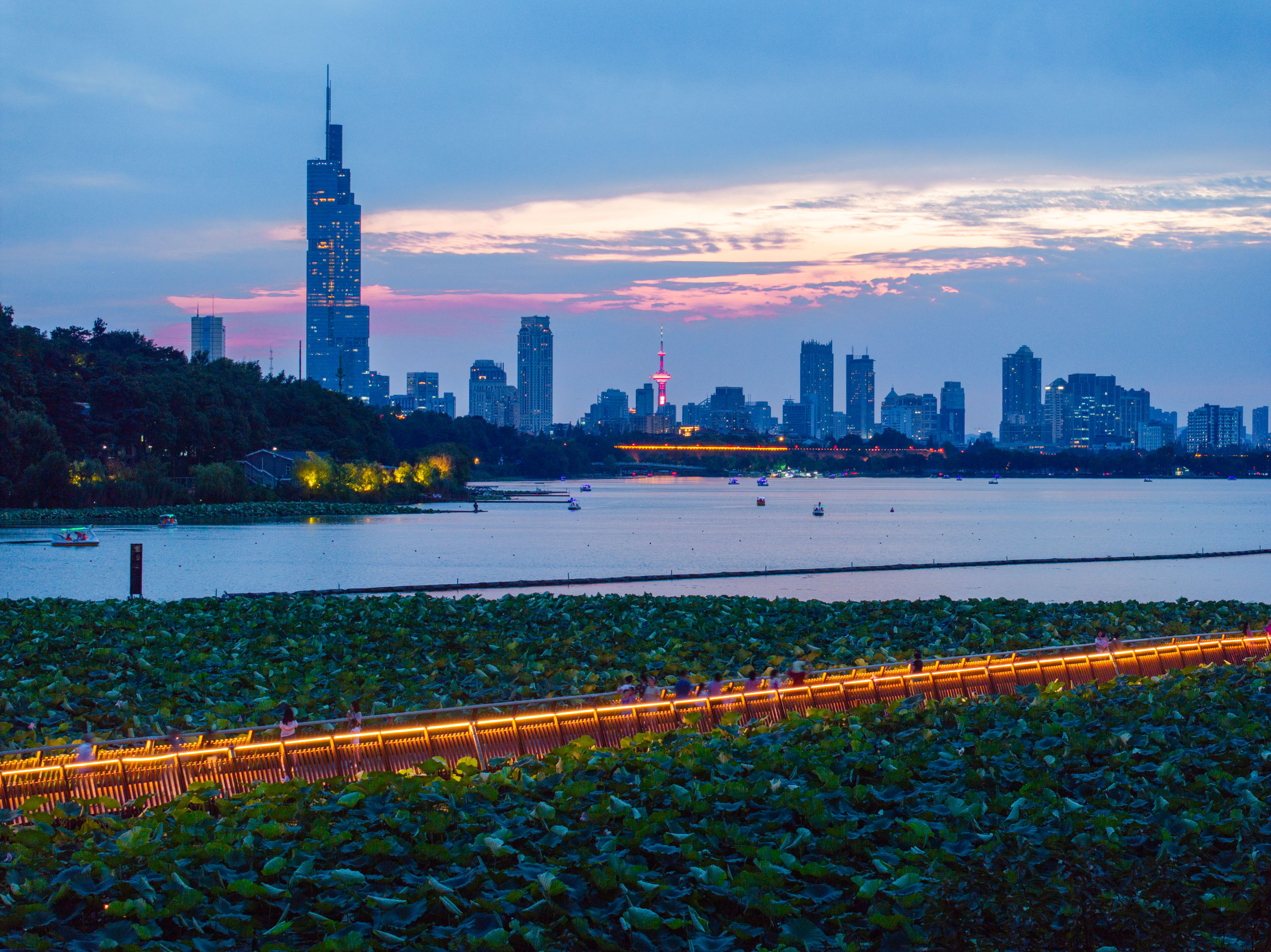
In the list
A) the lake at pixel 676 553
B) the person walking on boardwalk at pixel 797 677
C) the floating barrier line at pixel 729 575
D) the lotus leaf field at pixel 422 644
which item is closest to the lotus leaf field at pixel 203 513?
the lake at pixel 676 553

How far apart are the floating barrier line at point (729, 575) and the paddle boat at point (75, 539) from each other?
3109 centimetres

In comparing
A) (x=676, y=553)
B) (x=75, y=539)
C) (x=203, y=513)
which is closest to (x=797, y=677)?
(x=676, y=553)

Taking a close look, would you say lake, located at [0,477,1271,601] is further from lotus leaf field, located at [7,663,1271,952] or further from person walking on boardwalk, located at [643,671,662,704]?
lotus leaf field, located at [7,663,1271,952]

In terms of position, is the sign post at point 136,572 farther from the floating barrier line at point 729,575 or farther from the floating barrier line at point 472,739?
the floating barrier line at point 472,739

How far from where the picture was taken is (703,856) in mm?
10781

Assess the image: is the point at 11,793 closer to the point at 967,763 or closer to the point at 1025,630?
the point at 967,763

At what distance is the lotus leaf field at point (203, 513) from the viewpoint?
A: 9888cm

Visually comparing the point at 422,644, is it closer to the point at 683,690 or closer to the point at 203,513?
the point at 683,690

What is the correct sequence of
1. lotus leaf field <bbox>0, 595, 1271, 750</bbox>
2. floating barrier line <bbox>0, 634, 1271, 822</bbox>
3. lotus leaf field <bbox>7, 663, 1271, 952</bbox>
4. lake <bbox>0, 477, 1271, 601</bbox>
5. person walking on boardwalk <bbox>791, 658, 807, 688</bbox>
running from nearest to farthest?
lotus leaf field <bbox>7, 663, 1271, 952</bbox> < floating barrier line <bbox>0, 634, 1271, 822</bbox> < person walking on boardwalk <bbox>791, 658, 807, 688</bbox> < lotus leaf field <bbox>0, 595, 1271, 750</bbox> < lake <bbox>0, 477, 1271, 601</bbox>

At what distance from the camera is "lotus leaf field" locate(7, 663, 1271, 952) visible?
9.23 metres

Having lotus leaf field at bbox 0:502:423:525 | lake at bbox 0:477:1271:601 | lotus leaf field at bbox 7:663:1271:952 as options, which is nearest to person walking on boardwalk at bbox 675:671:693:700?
lotus leaf field at bbox 7:663:1271:952

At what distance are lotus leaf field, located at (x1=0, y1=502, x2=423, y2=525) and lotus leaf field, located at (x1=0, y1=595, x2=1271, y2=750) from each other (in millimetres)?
69389

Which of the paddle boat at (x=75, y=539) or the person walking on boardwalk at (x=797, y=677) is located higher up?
the person walking on boardwalk at (x=797, y=677)

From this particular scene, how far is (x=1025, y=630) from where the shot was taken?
2983cm
